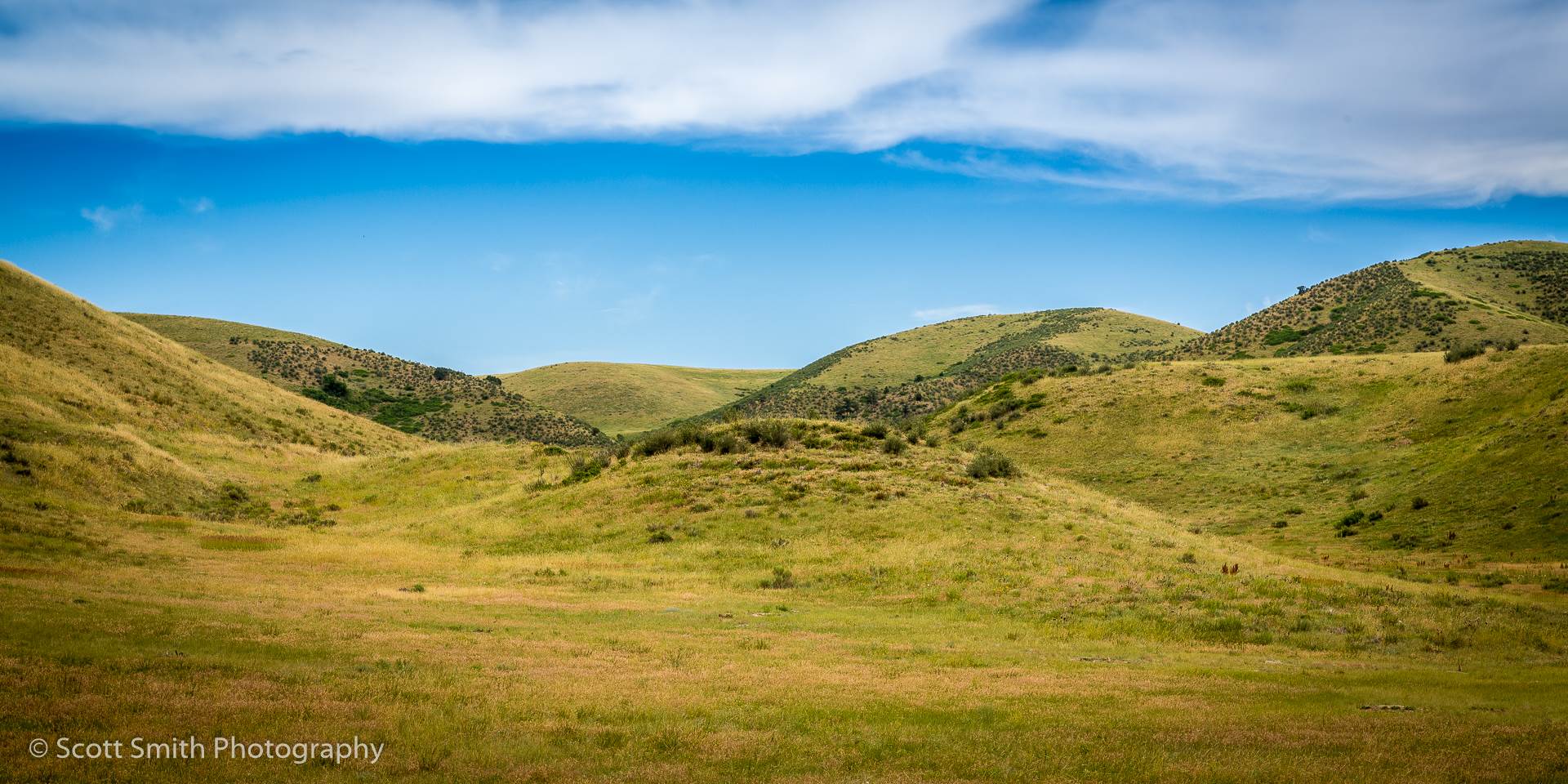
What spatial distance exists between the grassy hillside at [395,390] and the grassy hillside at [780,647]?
67131 millimetres

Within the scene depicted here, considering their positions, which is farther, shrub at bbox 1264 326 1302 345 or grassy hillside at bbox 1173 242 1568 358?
shrub at bbox 1264 326 1302 345

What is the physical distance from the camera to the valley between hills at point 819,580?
453 inches

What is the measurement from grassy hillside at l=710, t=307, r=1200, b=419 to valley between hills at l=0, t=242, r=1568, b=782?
130 ft

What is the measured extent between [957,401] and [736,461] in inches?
2167

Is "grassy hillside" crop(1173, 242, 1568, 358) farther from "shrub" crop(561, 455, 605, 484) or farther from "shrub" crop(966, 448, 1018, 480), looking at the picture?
"shrub" crop(561, 455, 605, 484)

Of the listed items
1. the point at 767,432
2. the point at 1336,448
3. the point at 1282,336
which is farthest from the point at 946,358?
the point at 767,432

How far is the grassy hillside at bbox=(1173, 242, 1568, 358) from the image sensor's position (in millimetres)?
86750

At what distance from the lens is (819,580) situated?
2916 centimetres

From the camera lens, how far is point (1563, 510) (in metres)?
36.1

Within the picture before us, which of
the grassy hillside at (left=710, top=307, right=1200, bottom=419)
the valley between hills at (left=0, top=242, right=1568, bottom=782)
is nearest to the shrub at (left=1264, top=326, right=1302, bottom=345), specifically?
the grassy hillside at (left=710, top=307, right=1200, bottom=419)

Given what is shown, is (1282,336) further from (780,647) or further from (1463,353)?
(780,647)

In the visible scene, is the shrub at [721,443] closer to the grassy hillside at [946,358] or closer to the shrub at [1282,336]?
the grassy hillside at [946,358]

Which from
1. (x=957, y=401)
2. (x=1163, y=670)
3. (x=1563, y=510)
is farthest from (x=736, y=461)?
(x=957, y=401)

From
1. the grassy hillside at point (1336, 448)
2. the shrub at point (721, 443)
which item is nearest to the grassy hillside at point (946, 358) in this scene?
the grassy hillside at point (1336, 448)
